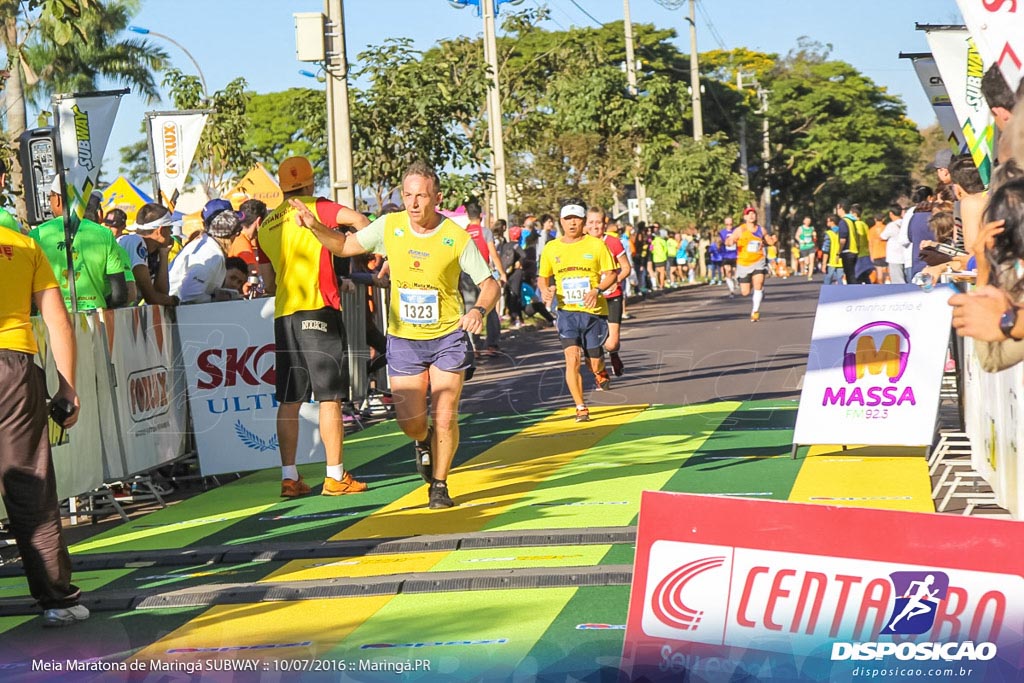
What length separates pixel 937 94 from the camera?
13.6 meters

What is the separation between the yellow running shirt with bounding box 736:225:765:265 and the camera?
26.9 meters

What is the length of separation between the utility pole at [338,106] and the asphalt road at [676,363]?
2889mm

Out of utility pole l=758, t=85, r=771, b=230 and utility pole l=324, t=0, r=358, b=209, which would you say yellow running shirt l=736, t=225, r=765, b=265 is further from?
utility pole l=758, t=85, r=771, b=230

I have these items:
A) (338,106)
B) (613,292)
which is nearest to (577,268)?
(613,292)

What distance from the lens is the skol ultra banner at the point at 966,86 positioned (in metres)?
8.92

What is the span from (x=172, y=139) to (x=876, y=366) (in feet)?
48.3

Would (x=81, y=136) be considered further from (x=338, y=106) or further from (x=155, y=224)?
(x=338, y=106)

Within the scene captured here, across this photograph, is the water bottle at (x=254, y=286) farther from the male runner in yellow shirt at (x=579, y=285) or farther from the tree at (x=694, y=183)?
the tree at (x=694, y=183)

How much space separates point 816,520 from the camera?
4.39m

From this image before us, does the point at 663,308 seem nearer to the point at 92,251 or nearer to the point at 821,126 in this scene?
the point at 92,251

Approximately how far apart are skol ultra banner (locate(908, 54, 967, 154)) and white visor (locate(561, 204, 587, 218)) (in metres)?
3.26

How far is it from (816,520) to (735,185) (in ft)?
183

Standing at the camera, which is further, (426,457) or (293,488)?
(293,488)

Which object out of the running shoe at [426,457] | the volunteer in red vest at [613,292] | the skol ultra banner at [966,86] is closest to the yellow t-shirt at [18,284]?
the running shoe at [426,457]
